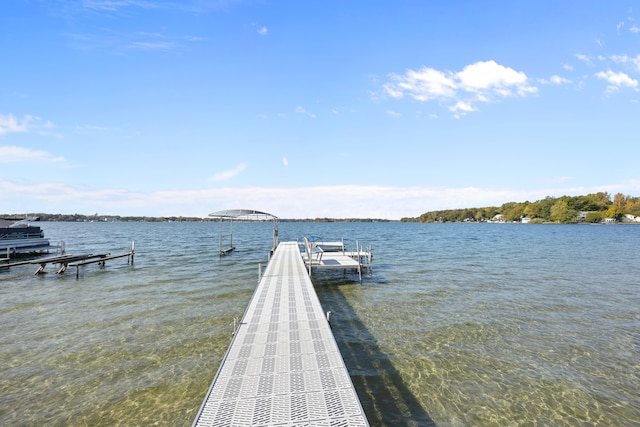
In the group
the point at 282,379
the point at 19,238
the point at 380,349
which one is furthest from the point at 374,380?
the point at 19,238

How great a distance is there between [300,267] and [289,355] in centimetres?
1083

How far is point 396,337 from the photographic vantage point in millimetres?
10000

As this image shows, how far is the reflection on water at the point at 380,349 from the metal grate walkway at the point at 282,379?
1591 mm

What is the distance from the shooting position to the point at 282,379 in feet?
17.3

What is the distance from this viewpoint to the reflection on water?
644cm

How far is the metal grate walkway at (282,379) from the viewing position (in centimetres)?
426

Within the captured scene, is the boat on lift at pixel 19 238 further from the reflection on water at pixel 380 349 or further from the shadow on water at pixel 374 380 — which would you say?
the shadow on water at pixel 374 380

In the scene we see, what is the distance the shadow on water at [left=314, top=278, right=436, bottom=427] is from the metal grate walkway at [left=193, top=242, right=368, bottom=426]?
1.52 metres

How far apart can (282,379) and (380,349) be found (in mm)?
4800

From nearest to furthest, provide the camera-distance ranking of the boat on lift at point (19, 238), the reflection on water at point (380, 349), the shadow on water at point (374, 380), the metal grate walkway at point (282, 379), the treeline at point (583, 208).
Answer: the metal grate walkway at point (282, 379) < the shadow on water at point (374, 380) < the reflection on water at point (380, 349) < the boat on lift at point (19, 238) < the treeline at point (583, 208)

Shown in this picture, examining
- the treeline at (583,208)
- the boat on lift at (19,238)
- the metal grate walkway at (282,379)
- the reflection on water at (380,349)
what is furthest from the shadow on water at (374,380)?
the treeline at (583,208)

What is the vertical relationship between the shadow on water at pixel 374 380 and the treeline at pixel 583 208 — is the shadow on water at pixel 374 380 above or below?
below

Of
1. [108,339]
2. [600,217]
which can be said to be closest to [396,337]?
[108,339]

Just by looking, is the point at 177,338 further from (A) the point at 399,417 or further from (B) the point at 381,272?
(B) the point at 381,272
